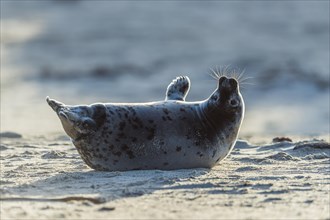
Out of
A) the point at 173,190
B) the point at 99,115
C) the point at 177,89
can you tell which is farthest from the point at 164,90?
the point at 173,190

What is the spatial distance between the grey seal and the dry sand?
0.13 meters

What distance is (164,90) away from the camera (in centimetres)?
1750

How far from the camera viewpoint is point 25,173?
6.73 m

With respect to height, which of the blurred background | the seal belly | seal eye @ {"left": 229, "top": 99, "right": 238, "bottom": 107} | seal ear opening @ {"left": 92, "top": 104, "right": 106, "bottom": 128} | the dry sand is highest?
the blurred background

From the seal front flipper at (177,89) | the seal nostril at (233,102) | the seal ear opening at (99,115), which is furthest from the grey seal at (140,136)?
the seal front flipper at (177,89)

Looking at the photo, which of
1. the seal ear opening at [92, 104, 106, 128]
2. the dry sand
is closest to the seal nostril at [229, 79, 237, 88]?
the dry sand

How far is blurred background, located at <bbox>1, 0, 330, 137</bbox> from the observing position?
47.2 feet

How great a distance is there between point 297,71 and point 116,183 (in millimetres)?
13237

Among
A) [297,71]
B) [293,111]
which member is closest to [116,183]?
[293,111]

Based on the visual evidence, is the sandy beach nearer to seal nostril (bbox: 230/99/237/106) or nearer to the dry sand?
the dry sand

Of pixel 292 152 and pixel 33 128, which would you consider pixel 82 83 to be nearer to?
pixel 33 128

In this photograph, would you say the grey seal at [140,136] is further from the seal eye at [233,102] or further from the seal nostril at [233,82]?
the seal eye at [233,102]

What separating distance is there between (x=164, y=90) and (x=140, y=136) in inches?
429

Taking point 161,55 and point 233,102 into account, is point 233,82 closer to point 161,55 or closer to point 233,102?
point 233,102
